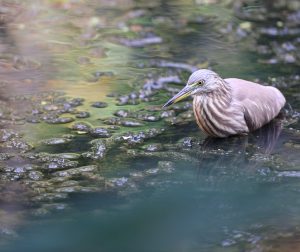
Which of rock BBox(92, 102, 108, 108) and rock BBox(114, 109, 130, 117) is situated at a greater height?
rock BBox(92, 102, 108, 108)

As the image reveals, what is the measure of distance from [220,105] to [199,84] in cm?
25

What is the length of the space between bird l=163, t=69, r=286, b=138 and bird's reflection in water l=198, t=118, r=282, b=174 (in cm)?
7

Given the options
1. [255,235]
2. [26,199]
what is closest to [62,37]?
[26,199]

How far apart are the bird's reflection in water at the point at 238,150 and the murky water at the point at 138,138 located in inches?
0.6

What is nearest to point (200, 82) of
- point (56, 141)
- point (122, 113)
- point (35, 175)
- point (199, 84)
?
point (199, 84)

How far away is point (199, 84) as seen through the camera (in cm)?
560

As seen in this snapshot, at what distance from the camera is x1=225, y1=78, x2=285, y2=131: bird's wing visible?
5.74 metres

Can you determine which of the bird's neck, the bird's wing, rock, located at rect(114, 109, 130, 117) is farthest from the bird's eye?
rock, located at rect(114, 109, 130, 117)

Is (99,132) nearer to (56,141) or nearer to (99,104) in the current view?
(56,141)

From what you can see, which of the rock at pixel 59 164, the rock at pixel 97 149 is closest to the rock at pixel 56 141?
the rock at pixel 97 149

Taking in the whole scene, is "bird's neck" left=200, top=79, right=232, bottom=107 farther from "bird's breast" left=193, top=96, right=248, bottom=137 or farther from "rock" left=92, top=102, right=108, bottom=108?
"rock" left=92, top=102, right=108, bottom=108

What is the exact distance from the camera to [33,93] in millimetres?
6629

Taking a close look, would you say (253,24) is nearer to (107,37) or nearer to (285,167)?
(107,37)

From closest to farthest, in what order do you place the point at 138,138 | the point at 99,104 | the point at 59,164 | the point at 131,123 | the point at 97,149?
the point at 59,164 → the point at 97,149 → the point at 138,138 → the point at 131,123 → the point at 99,104
